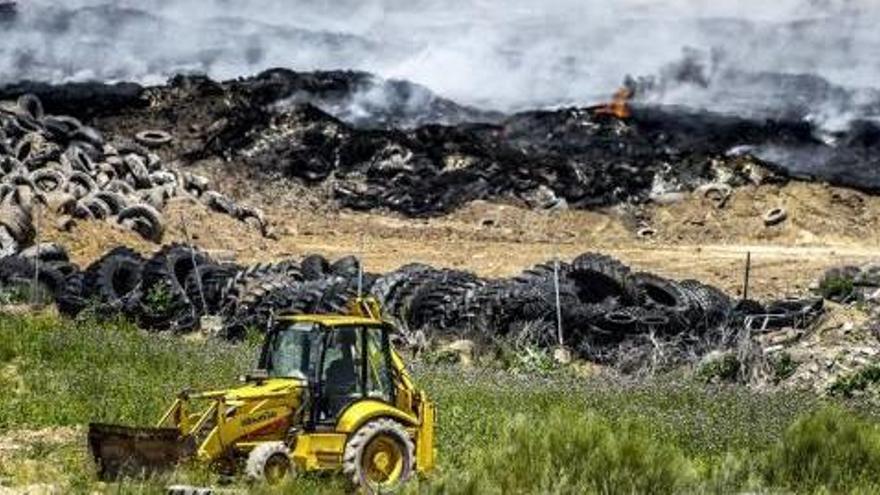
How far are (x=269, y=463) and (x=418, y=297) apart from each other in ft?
35.8

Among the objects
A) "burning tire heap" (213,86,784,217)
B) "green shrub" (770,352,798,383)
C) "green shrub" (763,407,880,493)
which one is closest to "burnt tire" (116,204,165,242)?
"burning tire heap" (213,86,784,217)

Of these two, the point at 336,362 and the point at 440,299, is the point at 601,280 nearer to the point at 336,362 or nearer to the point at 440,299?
the point at 440,299

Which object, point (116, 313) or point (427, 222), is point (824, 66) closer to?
point (427, 222)

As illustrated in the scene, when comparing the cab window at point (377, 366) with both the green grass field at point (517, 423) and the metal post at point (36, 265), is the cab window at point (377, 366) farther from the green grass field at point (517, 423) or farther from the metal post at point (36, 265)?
the metal post at point (36, 265)

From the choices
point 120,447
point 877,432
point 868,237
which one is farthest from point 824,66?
point 120,447

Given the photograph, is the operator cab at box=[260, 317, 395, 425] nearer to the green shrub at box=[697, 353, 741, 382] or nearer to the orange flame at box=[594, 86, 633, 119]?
the green shrub at box=[697, 353, 741, 382]

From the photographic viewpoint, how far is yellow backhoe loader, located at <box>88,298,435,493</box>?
10305 mm

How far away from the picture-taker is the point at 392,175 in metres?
37.8

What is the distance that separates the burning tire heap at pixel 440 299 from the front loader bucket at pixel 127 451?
389 inches

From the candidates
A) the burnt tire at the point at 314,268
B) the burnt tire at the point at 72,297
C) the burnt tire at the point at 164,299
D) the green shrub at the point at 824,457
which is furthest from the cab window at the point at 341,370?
the burnt tire at the point at 314,268

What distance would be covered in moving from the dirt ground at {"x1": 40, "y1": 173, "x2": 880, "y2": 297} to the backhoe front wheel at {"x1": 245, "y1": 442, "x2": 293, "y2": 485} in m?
17.7

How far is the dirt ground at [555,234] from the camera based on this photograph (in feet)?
95.3

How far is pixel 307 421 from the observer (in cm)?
1087

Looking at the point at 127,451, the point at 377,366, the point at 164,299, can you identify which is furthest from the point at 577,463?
the point at 164,299
